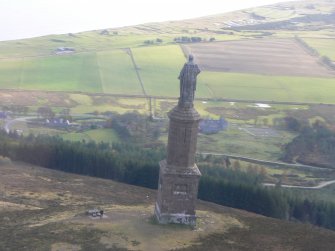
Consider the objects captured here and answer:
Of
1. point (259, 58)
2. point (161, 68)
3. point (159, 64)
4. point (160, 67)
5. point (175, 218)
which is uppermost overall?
point (259, 58)

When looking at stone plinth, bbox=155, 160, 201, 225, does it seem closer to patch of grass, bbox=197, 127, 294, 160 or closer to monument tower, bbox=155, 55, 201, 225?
monument tower, bbox=155, 55, 201, 225

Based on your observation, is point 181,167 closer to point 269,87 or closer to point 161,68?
point 269,87

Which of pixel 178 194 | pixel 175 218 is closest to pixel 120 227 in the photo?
pixel 175 218

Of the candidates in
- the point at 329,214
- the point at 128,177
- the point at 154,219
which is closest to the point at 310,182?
the point at 329,214

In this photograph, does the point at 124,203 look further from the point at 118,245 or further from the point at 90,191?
the point at 118,245

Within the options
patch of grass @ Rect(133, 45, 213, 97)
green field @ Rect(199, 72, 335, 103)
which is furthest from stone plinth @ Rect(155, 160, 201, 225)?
green field @ Rect(199, 72, 335, 103)

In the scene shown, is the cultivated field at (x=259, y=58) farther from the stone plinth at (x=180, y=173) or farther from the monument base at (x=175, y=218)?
the monument base at (x=175, y=218)
